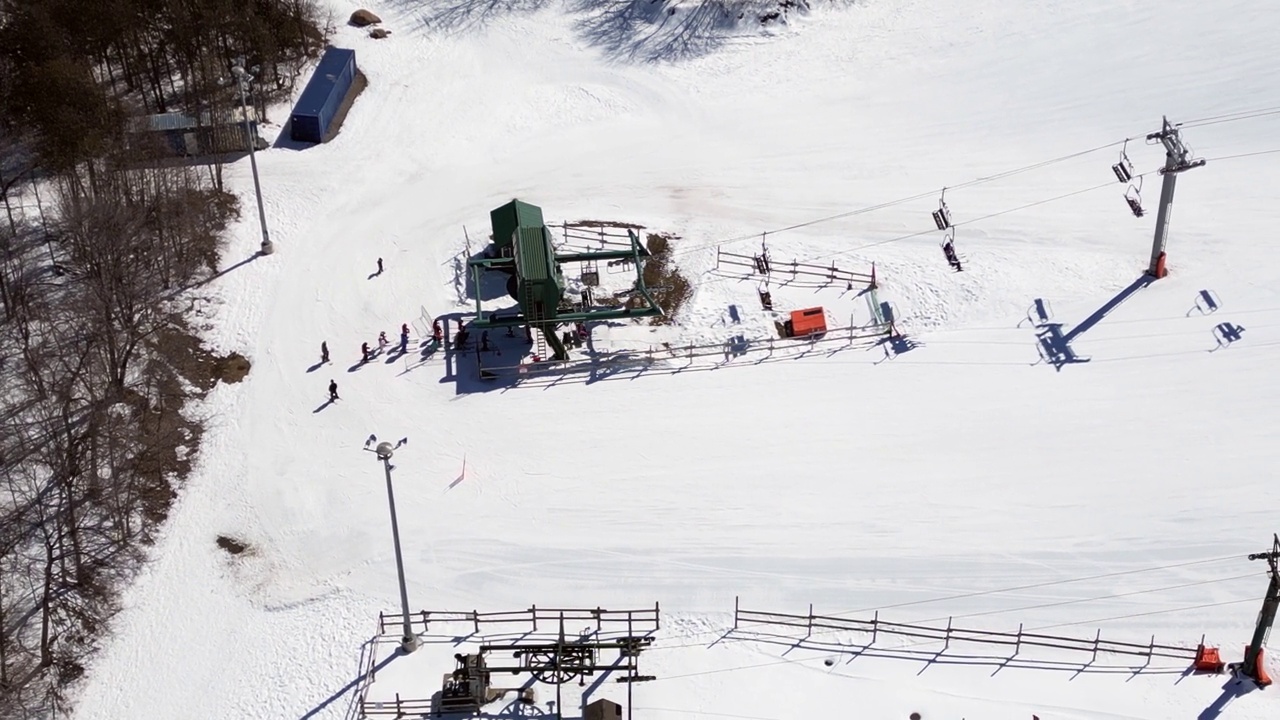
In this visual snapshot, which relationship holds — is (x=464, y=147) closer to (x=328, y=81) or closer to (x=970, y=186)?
(x=328, y=81)

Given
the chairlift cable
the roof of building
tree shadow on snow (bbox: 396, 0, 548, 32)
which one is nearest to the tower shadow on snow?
the chairlift cable

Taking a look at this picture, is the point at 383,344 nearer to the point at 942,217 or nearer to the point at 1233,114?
the point at 942,217

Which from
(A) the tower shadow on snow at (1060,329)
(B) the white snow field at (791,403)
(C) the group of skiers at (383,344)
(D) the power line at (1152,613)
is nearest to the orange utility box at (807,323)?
(B) the white snow field at (791,403)

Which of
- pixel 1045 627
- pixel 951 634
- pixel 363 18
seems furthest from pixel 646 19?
pixel 1045 627

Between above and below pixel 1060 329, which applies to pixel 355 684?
below

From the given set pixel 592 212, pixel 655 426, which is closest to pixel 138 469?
pixel 655 426
